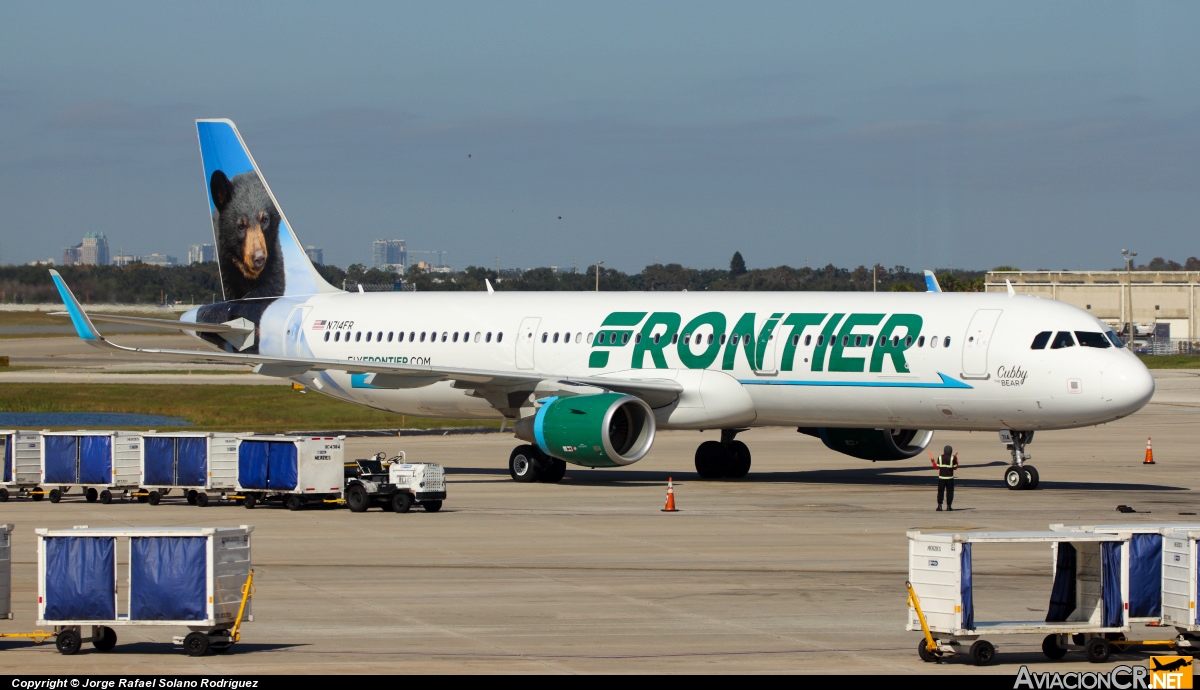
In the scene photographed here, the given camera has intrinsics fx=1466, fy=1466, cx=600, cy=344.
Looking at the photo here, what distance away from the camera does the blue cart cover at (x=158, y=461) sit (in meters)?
30.7

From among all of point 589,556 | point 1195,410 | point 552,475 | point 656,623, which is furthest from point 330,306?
point 1195,410

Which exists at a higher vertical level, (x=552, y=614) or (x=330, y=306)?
(x=330, y=306)

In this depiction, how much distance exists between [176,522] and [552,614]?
11503mm

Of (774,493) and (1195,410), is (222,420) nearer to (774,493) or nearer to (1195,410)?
(774,493)

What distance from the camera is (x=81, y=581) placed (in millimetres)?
15164

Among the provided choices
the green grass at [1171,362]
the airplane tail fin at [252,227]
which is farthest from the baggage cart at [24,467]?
the green grass at [1171,362]

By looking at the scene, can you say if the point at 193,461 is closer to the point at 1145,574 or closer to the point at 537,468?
the point at 537,468

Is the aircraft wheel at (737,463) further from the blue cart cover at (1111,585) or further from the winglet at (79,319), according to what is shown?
the blue cart cover at (1111,585)

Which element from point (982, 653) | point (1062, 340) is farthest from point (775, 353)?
point (982, 653)

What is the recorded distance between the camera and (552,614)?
17.7 meters

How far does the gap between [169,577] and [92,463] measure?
1740cm

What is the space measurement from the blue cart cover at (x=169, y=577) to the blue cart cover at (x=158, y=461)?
16024mm

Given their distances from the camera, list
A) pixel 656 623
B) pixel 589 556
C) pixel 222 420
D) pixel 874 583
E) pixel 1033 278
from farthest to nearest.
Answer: pixel 1033 278 < pixel 222 420 < pixel 589 556 < pixel 874 583 < pixel 656 623

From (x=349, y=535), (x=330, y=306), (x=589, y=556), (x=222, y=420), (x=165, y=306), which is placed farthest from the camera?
(x=165, y=306)
